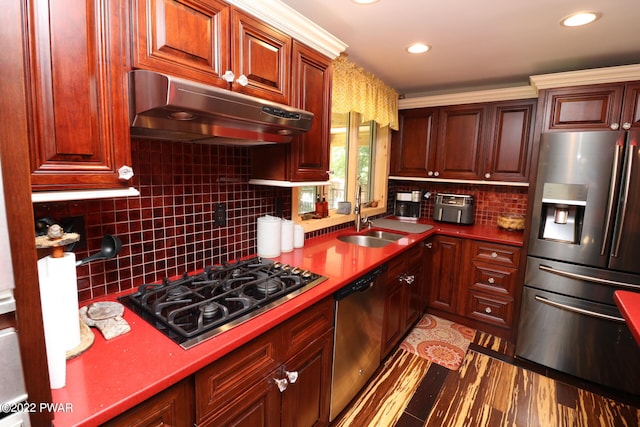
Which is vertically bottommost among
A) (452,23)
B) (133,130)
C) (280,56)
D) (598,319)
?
(598,319)

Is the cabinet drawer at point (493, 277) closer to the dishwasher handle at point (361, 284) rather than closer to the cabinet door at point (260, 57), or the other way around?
the dishwasher handle at point (361, 284)

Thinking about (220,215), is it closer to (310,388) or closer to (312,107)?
(312,107)

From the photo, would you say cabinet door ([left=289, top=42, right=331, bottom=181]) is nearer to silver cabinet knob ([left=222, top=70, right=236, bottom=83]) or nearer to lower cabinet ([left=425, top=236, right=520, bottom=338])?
silver cabinet knob ([left=222, top=70, right=236, bottom=83])

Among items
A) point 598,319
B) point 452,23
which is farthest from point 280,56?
point 598,319

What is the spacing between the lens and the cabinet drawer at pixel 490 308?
102 inches

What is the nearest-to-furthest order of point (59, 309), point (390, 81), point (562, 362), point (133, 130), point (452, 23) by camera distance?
point (59, 309), point (133, 130), point (452, 23), point (562, 362), point (390, 81)

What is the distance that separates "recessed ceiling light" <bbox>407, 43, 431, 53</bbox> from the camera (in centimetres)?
204

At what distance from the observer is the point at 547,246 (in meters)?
2.20

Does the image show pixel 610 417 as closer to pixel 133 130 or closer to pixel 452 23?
pixel 452 23

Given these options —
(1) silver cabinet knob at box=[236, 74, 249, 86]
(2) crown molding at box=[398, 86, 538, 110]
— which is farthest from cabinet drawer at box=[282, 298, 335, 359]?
(2) crown molding at box=[398, 86, 538, 110]

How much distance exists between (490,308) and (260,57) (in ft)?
8.72

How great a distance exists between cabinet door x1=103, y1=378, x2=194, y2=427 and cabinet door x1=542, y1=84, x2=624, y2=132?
2681 mm

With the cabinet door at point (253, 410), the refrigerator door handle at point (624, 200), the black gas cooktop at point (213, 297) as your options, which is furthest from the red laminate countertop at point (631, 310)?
the cabinet door at point (253, 410)

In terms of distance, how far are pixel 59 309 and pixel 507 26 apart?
239 centimetres
